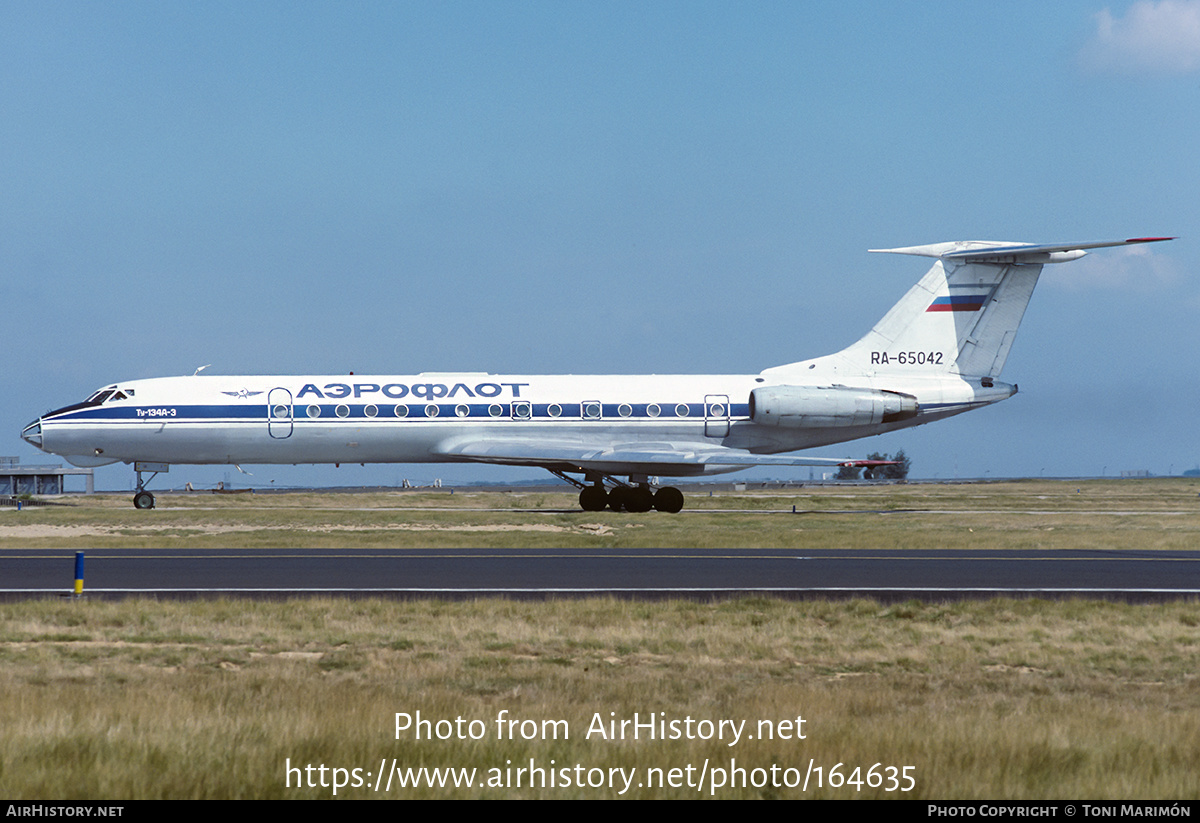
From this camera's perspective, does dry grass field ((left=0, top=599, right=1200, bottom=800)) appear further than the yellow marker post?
No

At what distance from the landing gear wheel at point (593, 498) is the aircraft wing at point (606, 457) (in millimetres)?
1539

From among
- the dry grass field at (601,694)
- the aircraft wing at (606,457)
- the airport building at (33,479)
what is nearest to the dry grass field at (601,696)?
the dry grass field at (601,694)

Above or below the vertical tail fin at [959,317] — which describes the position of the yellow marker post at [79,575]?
below

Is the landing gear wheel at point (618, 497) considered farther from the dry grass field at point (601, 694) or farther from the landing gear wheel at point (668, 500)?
the dry grass field at point (601, 694)

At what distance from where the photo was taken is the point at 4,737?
8.39 meters

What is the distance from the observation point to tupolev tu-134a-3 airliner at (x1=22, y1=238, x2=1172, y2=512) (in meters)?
37.3

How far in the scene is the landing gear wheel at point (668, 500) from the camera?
3897 cm

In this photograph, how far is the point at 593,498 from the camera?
39.5m

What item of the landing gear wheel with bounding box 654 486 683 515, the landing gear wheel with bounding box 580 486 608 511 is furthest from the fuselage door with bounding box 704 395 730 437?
the landing gear wheel with bounding box 580 486 608 511

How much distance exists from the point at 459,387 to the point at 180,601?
2184cm

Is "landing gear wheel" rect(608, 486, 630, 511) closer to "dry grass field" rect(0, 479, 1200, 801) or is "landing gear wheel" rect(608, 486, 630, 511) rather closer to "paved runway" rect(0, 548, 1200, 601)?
"paved runway" rect(0, 548, 1200, 601)

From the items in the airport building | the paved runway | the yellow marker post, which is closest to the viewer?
the yellow marker post

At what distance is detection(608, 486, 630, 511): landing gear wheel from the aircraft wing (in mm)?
1085

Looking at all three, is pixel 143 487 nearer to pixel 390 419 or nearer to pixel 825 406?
pixel 390 419
